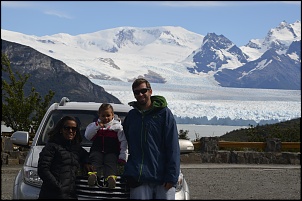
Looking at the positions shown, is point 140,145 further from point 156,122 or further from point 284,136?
point 284,136

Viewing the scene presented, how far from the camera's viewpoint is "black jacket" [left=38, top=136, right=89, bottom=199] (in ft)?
18.9

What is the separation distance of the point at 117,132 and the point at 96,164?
13.3 inches

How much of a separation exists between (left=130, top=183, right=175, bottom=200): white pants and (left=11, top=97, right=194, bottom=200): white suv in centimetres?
55

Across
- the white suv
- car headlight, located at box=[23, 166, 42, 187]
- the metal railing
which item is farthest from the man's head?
the metal railing

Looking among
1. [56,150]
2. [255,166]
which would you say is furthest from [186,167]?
[56,150]

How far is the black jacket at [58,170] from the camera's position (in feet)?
18.9

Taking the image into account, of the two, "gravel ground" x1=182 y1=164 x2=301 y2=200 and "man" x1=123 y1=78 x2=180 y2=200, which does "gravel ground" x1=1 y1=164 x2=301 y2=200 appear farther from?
"man" x1=123 y1=78 x2=180 y2=200

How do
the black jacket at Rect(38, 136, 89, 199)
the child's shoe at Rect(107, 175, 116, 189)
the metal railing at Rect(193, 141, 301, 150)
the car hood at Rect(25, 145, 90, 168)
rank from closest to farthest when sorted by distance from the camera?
the black jacket at Rect(38, 136, 89, 199), the child's shoe at Rect(107, 175, 116, 189), the car hood at Rect(25, 145, 90, 168), the metal railing at Rect(193, 141, 301, 150)

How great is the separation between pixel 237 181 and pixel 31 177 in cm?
907

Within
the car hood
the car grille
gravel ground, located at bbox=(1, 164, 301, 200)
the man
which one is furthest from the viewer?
gravel ground, located at bbox=(1, 164, 301, 200)

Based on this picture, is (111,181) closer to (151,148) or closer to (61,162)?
(61,162)

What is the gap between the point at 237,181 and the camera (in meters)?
14.9

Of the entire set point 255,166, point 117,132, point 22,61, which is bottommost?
point 255,166

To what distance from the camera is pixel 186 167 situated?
18.9 meters
